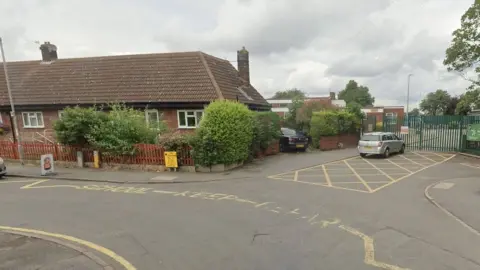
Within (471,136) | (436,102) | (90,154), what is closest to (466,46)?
(471,136)

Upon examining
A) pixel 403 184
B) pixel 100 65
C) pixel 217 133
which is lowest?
pixel 403 184

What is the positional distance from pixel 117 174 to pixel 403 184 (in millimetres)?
11739

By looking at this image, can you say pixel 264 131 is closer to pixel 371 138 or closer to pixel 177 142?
pixel 177 142

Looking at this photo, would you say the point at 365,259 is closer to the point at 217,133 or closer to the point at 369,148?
the point at 217,133

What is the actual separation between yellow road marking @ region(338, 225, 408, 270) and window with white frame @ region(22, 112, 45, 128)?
22.3 metres

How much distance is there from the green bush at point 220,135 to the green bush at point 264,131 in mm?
2167

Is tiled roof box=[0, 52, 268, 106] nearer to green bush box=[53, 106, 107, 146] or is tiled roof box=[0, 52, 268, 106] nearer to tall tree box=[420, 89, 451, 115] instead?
green bush box=[53, 106, 107, 146]

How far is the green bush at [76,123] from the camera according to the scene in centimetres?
1395

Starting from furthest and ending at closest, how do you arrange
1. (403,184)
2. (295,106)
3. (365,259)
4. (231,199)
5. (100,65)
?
1. (295,106)
2. (100,65)
3. (403,184)
4. (231,199)
5. (365,259)

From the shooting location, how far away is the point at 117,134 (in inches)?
555

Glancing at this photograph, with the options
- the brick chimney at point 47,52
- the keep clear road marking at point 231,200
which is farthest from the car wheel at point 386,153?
the brick chimney at point 47,52

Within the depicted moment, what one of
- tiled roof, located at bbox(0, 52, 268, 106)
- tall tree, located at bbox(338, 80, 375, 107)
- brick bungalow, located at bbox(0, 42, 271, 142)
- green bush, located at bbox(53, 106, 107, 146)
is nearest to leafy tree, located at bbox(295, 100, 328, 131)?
brick bungalow, located at bbox(0, 42, 271, 142)

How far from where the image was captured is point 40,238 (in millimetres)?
5836

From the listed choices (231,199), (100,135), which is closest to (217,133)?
(231,199)
